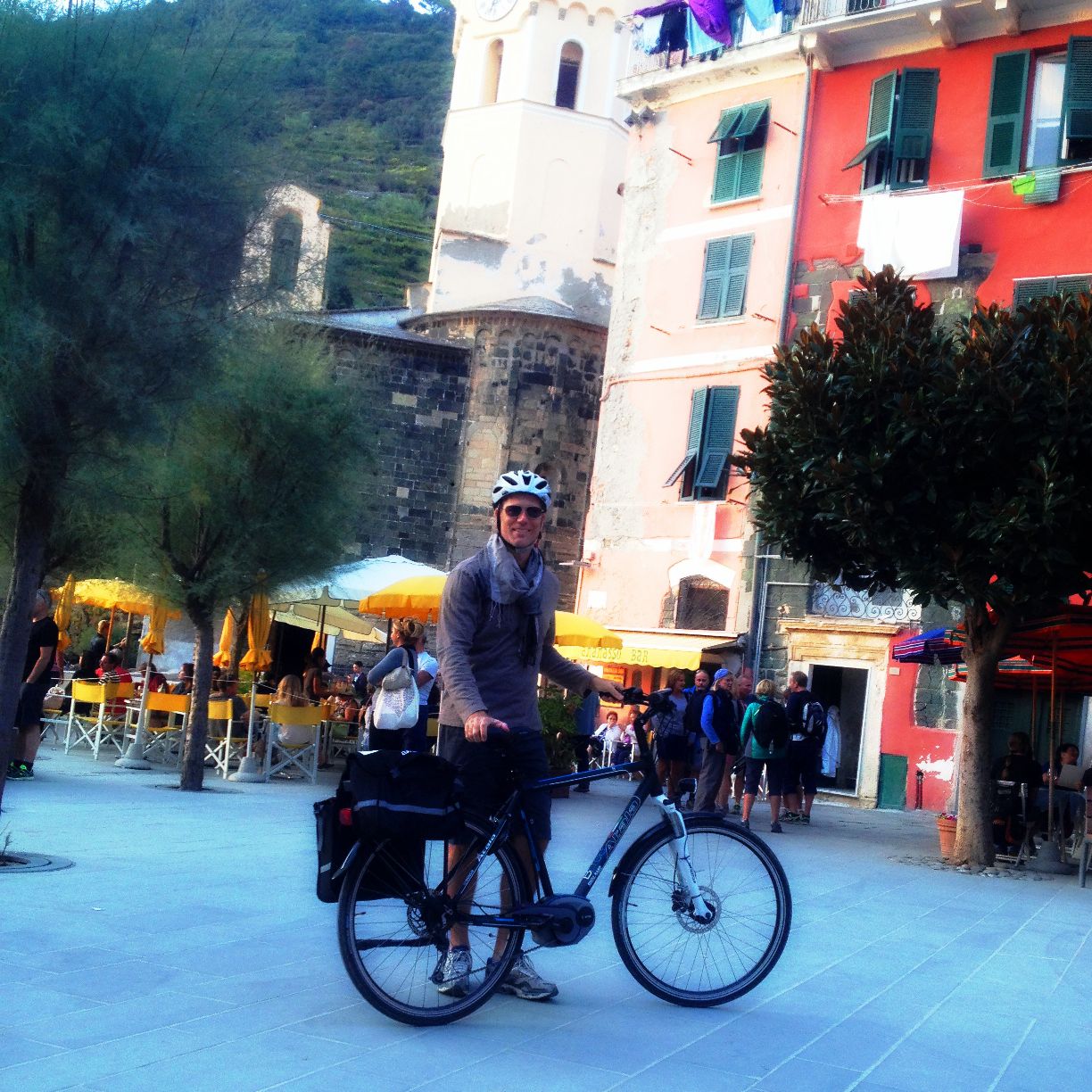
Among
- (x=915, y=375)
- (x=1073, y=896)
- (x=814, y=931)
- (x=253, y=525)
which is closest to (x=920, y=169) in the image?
(x=915, y=375)

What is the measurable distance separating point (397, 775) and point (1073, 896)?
7.90 m

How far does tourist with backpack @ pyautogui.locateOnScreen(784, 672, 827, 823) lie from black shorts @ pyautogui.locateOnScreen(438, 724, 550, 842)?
11.0m

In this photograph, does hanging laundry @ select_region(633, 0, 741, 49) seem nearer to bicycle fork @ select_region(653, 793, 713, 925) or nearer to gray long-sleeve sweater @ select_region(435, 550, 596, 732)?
gray long-sleeve sweater @ select_region(435, 550, 596, 732)

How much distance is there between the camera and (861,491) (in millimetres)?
12633

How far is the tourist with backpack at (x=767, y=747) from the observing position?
1470cm

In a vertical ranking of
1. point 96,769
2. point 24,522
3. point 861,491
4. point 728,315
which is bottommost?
point 96,769

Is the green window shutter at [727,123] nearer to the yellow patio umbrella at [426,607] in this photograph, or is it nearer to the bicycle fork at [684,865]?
the yellow patio umbrella at [426,607]

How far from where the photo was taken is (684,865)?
5.30 m

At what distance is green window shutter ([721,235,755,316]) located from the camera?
25.6 m

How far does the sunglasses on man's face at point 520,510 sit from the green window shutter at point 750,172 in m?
21.5

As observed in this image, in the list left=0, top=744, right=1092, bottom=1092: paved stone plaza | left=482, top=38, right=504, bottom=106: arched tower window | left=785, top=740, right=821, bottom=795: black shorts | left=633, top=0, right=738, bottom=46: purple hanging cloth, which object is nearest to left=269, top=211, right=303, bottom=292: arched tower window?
left=0, top=744, right=1092, bottom=1092: paved stone plaza

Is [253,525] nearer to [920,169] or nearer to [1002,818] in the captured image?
[1002,818]

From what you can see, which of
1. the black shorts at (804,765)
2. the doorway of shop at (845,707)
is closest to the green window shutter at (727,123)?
the doorway of shop at (845,707)

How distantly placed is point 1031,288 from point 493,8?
19.8 m
